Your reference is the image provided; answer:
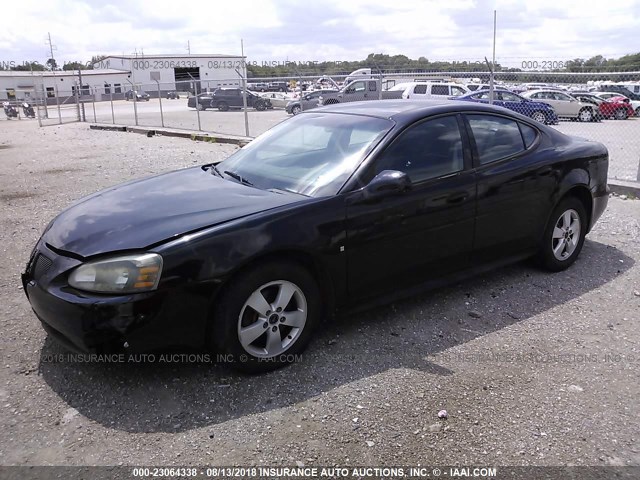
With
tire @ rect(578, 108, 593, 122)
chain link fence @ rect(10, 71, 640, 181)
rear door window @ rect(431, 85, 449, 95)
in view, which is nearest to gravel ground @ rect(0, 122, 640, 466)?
chain link fence @ rect(10, 71, 640, 181)

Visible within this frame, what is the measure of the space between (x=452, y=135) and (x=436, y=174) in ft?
1.36

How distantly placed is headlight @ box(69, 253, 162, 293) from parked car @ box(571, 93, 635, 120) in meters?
24.4

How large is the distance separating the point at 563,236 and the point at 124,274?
3876mm

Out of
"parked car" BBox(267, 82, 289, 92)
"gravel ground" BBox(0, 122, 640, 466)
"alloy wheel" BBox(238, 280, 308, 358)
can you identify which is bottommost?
"gravel ground" BBox(0, 122, 640, 466)

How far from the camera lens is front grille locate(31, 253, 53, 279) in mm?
3311

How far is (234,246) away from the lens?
125 inches

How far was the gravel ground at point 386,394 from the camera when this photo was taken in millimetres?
2787

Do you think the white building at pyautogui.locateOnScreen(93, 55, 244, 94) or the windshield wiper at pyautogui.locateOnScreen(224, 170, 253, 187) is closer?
the windshield wiper at pyautogui.locateOnScreen(224, 170, 253, 187)

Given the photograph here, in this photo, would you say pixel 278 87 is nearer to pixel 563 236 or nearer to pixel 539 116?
pixel 539 116

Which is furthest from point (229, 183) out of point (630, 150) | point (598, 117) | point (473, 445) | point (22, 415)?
point (598, 117)

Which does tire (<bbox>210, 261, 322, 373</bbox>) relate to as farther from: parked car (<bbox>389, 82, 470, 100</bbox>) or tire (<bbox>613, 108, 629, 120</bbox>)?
tire (<bbox>613, 108, 629, 120</bbox>)

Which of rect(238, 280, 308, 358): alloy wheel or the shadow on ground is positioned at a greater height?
rect(238, 280, 308, 358): alloy wheel

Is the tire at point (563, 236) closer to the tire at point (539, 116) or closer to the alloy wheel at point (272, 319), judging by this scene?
the alloy wheel at point (272, 319)

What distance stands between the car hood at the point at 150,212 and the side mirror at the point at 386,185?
490mm
